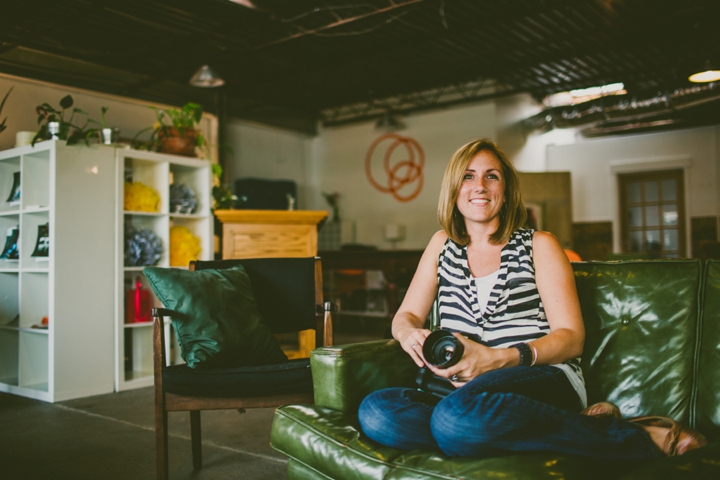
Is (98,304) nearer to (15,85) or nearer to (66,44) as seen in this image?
(15,85)

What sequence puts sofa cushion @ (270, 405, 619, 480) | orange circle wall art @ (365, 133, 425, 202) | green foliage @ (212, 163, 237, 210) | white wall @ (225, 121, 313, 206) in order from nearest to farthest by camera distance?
1. sofa cushion @ (270, 405, 619, 480)
2. green foliage @ (212, 163, 237, 210)
3. white wall @ (225, 121, 313, 206)
4. orange circle wall art @ (365, 133, 425, 202)

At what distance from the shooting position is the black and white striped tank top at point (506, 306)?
5.20ft

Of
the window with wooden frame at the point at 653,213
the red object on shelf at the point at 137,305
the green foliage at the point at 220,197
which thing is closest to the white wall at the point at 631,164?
the window with wooden frame at the point at 653,213

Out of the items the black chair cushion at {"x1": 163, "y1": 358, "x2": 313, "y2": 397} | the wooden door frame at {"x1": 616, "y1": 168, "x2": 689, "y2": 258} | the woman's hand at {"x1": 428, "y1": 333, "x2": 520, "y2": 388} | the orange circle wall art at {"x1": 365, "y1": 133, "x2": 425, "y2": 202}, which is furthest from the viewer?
the wooden door frame at {"x1": 616, "y1": 168, "x2": 689, "y2": 258}

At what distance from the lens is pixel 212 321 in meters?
2.15

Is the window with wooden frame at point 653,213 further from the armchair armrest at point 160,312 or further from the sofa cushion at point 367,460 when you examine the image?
the sofa cushion at point 367,460

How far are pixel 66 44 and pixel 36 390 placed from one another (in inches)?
157

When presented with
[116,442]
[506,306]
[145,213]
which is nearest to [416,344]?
[506,306]

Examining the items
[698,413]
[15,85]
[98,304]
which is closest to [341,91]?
[15,85]

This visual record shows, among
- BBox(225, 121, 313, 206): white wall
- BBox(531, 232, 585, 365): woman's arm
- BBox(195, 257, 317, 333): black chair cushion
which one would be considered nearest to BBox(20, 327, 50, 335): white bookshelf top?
BBox(195, 257, 317, 333): black chair cushion

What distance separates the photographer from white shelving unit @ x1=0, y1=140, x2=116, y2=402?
11.8ft

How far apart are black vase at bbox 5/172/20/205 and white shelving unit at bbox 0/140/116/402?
0.07 meters

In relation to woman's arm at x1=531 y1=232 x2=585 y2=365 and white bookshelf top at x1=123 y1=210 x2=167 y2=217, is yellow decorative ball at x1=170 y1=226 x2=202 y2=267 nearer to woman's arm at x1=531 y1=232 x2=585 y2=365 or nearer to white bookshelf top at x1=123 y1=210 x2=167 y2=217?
white bookshelf top at x1=123 y1=210 x2=167 y2=217

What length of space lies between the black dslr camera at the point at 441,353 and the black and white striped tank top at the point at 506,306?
18 cm
